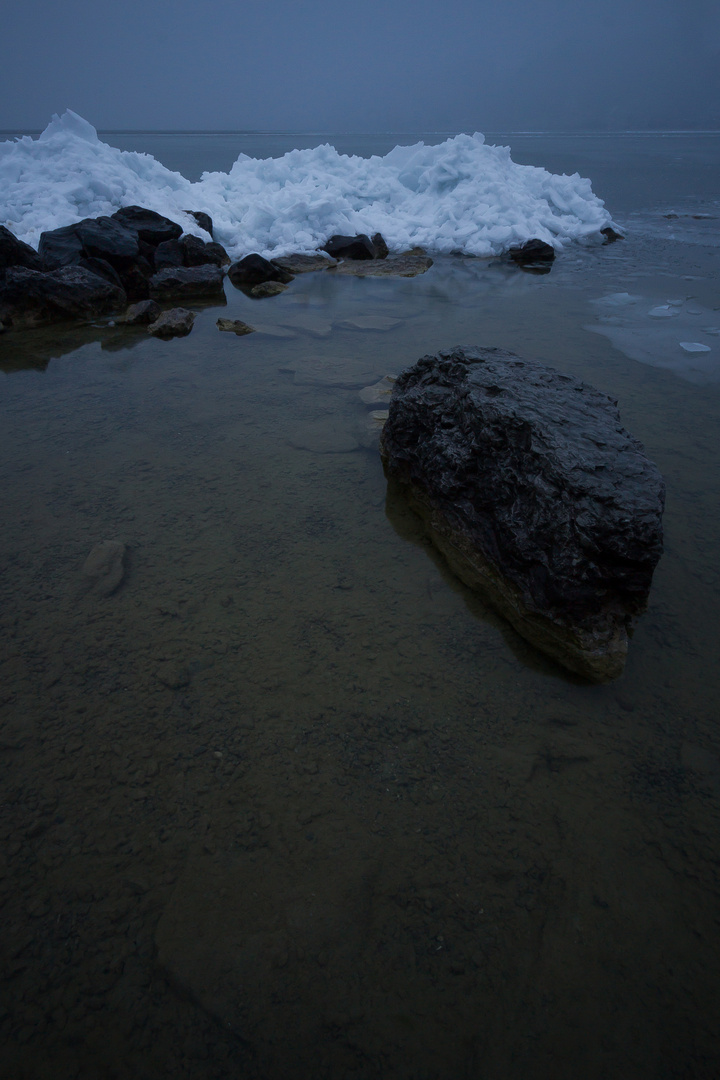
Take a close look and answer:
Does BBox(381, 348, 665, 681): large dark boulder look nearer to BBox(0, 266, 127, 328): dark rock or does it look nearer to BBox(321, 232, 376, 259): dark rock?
BBox(0, 266, 127, 328): dark rock

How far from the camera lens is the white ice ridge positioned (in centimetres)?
1020

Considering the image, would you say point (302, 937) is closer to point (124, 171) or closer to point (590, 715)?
point (590, 715)

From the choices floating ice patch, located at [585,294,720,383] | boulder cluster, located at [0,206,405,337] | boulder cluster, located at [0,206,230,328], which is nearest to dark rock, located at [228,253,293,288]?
boulder cluster, located at [0,206,405,337]

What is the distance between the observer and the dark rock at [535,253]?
35.1ft

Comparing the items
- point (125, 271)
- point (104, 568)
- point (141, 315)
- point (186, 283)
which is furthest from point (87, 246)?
point (104, 568)

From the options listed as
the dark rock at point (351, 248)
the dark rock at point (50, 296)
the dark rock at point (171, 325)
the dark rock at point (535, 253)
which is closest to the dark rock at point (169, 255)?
the dark rock at point (50, 296)

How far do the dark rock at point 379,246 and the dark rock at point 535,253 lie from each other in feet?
8.83

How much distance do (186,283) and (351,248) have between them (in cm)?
406

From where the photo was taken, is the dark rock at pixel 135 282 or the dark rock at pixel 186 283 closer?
the dark rock at pixel 186 283

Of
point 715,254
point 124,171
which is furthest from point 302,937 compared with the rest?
point 124,171

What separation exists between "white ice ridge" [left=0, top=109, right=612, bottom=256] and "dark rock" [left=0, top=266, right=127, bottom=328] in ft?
8.88

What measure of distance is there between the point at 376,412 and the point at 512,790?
319 cm

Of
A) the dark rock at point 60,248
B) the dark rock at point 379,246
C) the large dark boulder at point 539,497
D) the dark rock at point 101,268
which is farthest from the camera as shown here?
the dark rock at point 379,246

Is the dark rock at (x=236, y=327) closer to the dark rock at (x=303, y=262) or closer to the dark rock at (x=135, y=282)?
the dark rock at (x=135, y=282)
